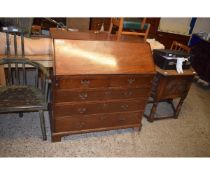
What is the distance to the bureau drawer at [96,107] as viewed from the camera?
5.89 ft

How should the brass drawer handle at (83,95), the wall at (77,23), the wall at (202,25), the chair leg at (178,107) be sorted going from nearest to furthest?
the brass drawer handle at (83,95) < the chair leg at (178,107) < the wall at (77,23) < the wall at (202,25)

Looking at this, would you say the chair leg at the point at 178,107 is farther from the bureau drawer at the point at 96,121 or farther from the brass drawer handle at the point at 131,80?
the brass drawer handle at the point at 131,80

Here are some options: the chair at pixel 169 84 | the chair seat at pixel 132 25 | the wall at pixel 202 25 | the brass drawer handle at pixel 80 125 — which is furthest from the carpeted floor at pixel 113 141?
the wall at pixel 202 25

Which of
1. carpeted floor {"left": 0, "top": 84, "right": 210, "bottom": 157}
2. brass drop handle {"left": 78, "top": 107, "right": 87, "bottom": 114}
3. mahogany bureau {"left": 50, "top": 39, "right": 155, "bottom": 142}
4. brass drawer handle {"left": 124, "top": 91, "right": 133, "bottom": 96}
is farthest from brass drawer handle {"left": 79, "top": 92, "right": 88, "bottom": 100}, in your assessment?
carpeted floor {"left": 0, "top": 84, "right": 210, "bottom": 157}

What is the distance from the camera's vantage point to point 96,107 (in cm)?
190

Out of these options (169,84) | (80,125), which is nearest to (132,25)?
(169,84)

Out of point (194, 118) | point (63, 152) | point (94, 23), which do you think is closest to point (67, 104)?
point (63, 152)

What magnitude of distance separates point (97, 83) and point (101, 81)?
4 centimetres

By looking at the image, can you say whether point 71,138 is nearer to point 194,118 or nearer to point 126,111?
point 126,111

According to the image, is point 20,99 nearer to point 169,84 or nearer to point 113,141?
point 113,141

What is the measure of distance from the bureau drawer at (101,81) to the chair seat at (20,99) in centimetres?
28

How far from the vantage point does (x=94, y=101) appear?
1.85 meters

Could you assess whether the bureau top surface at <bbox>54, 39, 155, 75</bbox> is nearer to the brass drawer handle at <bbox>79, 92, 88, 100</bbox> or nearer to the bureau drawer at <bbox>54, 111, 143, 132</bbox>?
the brass drawer handle at <bbox>79, 92, 88, 100</bbox>
